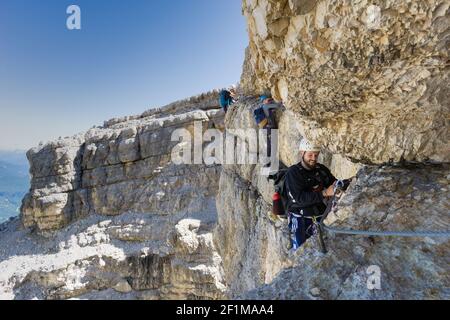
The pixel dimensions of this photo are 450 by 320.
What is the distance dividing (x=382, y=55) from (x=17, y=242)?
153ft

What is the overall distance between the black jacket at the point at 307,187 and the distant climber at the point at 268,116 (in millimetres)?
4220

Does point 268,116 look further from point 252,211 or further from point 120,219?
point 120,219

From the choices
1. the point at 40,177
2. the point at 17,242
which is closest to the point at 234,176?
the point at 40,177

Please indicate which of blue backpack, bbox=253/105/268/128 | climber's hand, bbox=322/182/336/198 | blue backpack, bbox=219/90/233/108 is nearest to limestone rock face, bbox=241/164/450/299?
climber's hand, bbox=322/182/336/198

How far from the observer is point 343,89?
3553 millimetres

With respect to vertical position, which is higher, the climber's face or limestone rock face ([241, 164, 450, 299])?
the climber's face

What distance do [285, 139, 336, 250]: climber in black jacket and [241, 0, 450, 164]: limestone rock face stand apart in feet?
1.69

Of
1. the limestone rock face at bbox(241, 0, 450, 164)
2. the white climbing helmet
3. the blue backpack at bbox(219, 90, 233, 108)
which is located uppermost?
the blue backpack at bbox(219, 90, 233, 108)

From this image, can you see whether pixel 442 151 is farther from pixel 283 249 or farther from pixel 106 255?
pixel 106 255

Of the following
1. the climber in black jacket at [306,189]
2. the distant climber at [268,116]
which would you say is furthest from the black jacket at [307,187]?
the distant climber at [268,116]

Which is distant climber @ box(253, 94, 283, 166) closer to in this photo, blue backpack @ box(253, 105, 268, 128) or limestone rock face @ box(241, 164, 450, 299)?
blue backpack @ box(253, 105, 268, 128)

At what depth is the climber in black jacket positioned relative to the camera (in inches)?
181

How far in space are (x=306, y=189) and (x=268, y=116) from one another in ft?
15.0
